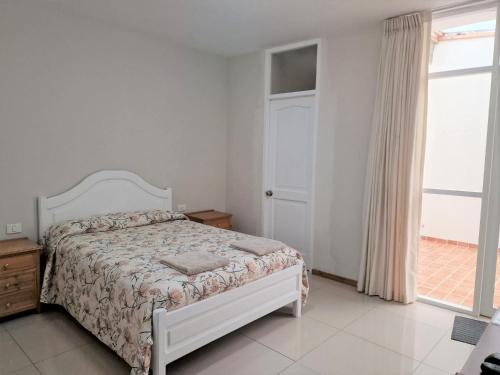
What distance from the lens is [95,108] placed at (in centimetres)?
366

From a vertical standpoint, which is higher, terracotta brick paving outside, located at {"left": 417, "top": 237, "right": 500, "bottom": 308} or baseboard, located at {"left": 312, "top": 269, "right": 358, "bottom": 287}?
terracotta brick paving outside, located at {"left": 417, "top": 237, "right": 500, "bottom": 308}

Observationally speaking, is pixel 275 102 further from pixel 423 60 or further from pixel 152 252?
pixel 152 252

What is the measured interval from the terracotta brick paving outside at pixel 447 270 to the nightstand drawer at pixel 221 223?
7.29 feet

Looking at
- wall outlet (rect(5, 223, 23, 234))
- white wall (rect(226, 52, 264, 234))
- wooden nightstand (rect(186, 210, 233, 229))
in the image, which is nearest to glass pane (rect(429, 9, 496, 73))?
white wall (rect(226, 52, 264, 234))

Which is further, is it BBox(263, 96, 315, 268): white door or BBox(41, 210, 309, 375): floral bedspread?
BBox(263, 96, 315, 268): white door

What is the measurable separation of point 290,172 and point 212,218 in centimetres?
109

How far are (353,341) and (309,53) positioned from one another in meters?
3.28

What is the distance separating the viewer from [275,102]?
443 centimetres

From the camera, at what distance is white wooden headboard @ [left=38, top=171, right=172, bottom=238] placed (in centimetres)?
336

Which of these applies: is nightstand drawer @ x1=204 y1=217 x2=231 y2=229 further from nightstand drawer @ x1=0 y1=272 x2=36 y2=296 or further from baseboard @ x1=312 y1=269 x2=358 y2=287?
nightstand drawer @ x1=0 y1=272 x2=36 y2=296

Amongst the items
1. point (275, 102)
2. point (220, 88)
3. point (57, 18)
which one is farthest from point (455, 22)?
point (57, 18)

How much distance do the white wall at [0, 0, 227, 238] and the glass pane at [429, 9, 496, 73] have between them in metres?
2.62

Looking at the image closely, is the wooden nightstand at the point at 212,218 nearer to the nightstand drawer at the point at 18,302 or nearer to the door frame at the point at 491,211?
the nightstand drawer at the point at 18,302

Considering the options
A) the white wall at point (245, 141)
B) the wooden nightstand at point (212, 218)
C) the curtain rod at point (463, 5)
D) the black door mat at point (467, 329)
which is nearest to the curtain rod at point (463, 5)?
the curtain rod at point (463, 5)
